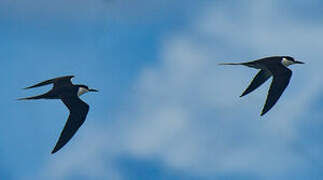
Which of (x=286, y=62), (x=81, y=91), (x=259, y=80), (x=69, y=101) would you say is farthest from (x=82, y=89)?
(x=286, y=62)

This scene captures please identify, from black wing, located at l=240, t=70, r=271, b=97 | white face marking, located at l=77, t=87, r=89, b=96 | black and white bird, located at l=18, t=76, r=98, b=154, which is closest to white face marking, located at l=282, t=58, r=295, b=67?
black wing, located at l=240, t=70, r=271, b=97

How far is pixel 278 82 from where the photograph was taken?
97.3 ft

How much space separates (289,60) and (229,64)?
15.9ft

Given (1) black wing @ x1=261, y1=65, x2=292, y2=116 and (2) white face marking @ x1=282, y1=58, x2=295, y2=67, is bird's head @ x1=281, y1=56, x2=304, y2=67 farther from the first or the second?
(1) black wing @ x1=261, y1=65, x2=292, y2=116

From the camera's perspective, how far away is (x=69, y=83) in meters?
28.8

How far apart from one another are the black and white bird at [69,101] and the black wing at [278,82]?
27.1 ft

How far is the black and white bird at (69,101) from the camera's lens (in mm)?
28188

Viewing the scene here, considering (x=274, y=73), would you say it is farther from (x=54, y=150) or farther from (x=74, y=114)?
(x=54, y=150)

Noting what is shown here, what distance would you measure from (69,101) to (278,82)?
30.8ft

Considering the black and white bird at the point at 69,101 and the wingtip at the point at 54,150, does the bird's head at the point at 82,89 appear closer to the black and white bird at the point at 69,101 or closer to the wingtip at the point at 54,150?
the black and white bird at the point at 69,101

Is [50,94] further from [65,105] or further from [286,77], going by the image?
[286,77]

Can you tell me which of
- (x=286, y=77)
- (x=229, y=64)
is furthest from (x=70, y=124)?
(x=286, y=77)

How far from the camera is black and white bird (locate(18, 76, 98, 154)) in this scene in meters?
28.2

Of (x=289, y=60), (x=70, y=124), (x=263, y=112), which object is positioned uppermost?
(x=70, y=124)
